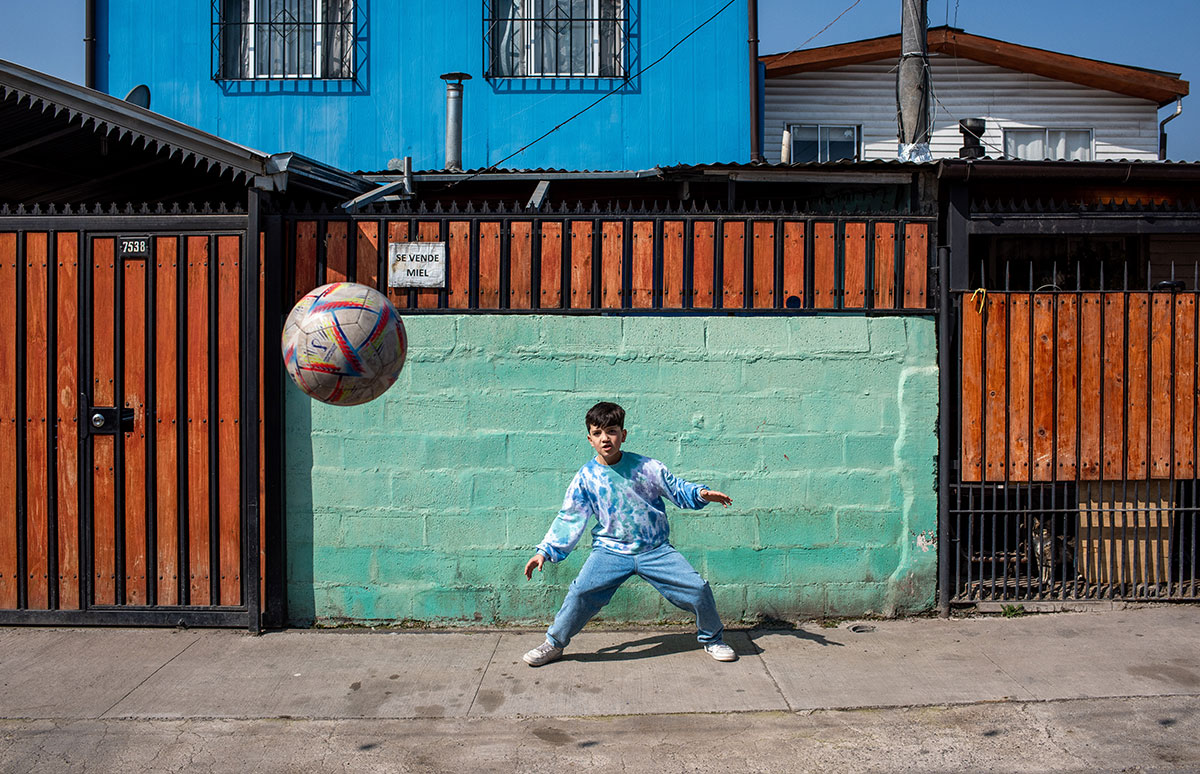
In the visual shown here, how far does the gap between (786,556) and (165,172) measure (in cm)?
557

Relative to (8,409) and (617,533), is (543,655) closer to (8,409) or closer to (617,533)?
(617,533)

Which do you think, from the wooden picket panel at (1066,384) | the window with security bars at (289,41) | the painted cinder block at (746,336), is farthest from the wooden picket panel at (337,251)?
the window with security bars at (289,41)

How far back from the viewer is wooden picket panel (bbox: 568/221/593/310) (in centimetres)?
584

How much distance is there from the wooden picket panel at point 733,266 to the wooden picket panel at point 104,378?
377 cm

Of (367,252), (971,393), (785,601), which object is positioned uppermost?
(367,252)

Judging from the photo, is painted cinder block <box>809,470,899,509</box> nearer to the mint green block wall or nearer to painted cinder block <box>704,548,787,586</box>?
the mint green block wall

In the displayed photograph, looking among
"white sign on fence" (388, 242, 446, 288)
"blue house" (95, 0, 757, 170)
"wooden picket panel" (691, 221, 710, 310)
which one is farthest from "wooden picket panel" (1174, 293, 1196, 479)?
"blue house" (95, 0, 757, 170)

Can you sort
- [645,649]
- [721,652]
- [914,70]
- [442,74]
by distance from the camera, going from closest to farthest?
[721,652] → [645,649] → [914,70] → [442,74]

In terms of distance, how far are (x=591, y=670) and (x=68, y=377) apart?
3674 mm

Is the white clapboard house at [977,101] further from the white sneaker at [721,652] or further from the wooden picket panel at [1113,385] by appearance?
the white sneaker at [721,652]

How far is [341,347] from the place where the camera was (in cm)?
435

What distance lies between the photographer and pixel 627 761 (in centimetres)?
403

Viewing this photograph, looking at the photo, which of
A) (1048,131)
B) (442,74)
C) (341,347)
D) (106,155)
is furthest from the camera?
(1048,131)

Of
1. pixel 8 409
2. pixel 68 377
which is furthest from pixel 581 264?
pixel 8 409
